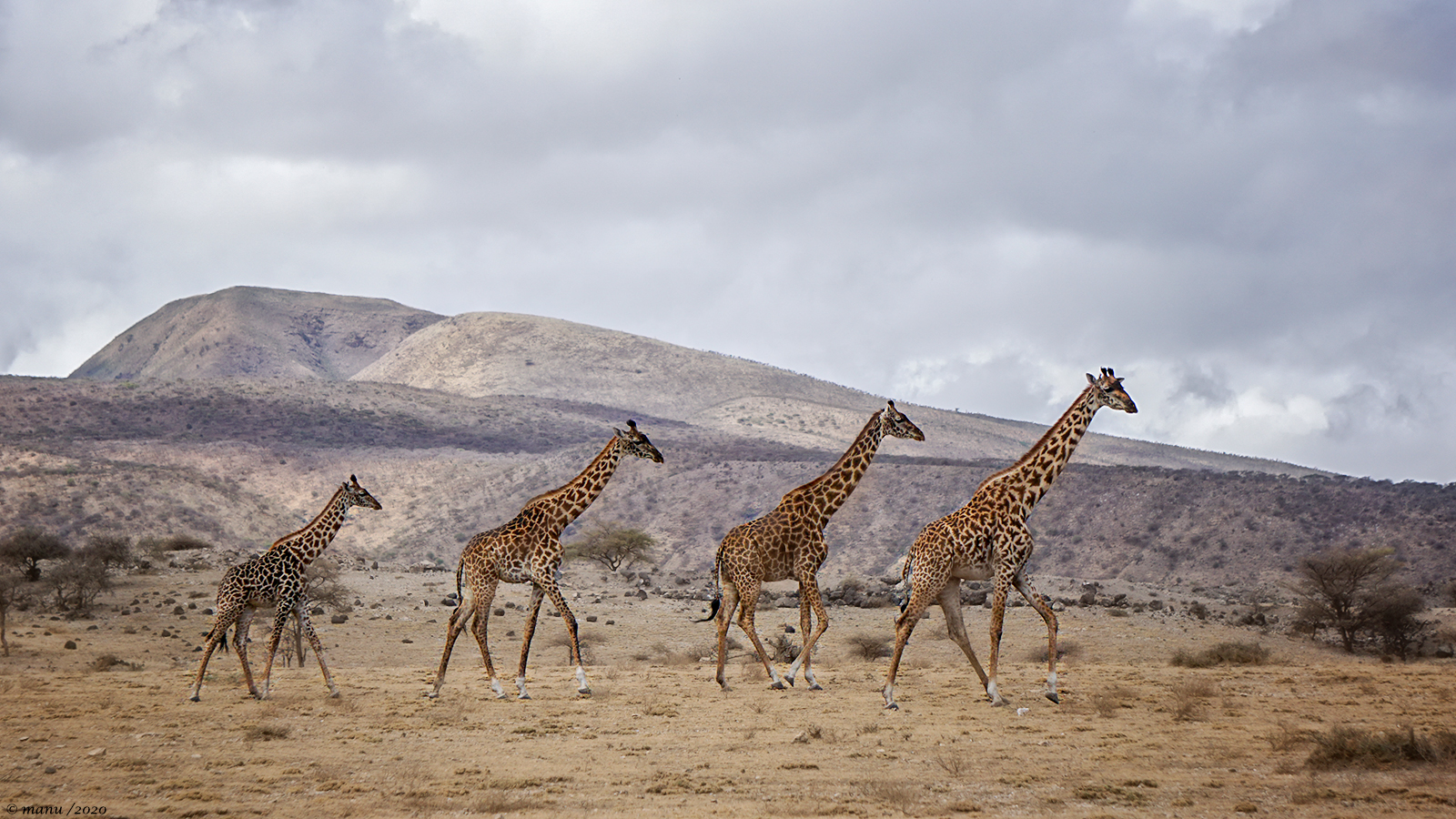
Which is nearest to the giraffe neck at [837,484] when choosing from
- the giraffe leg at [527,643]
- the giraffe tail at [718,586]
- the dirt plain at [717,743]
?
the giraffe tail at [718,586]

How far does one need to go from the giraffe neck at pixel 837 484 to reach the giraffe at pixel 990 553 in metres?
1.96

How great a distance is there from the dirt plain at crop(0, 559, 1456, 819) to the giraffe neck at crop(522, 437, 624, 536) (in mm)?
2738

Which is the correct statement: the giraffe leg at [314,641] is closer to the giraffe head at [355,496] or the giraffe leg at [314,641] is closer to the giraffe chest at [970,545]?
the giraffe head at [355,496]

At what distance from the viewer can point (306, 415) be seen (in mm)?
99438

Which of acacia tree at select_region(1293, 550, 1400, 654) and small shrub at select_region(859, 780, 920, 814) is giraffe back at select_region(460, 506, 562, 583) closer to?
small shrub at select_region(859, 780, 920, 814)

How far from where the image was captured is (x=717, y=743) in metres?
13.6

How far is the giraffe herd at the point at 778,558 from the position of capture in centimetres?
1550

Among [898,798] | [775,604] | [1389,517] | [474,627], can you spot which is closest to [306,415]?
[775,604]

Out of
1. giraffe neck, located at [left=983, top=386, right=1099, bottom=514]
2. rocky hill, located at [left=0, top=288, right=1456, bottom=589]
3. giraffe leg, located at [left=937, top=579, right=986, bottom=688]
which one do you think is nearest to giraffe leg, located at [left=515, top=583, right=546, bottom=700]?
giraffe leg, located at [left=937, top=579, right=986, bottom=688]

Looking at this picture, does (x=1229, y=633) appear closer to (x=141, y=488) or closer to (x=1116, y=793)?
(x=1116, y=793)

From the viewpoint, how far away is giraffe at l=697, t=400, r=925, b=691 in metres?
17.5

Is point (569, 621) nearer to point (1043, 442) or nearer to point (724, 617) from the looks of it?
point (724, 617)

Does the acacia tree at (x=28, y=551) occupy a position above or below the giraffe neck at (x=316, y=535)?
below

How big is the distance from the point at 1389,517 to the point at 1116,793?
52.1m
